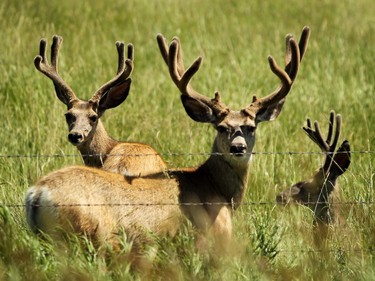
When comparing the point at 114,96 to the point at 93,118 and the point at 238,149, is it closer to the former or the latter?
the point at 93,118

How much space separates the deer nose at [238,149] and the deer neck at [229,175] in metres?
0.17

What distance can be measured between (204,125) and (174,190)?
8.72 ft

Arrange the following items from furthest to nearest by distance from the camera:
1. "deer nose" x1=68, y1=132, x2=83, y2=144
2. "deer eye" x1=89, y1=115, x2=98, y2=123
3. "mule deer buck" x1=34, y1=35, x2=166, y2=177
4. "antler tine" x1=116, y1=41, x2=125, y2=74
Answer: "antler tine" x1=116, y1=41, x2=125, y2=74 < "deer eye" x1=89, y1=115, x2=98, y2=123 < "deer nose" x1=68, y1=132, x2=83, y2=144 < "mule deer buck" x1=34, y1=35, x2=166, y2=177

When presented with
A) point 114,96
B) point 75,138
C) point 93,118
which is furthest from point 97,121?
point 75,138

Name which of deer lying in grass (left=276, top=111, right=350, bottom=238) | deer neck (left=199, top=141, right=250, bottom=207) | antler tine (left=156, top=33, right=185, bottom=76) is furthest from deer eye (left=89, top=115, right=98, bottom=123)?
deer lying in grass (left=276, top=111, right=350, bottom=238)

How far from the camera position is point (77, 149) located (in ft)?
28.5

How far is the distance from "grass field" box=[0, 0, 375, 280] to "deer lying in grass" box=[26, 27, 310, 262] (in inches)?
5.8

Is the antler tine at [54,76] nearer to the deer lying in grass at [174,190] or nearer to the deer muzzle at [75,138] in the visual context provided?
the deer muzzle at [75,138]

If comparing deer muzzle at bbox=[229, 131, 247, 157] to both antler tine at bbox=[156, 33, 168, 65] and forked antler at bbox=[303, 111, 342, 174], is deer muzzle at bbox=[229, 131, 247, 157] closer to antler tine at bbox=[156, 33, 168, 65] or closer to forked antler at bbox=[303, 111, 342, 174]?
antler tine at bbox=[156, 33, 168, 65]

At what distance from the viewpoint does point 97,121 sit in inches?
334

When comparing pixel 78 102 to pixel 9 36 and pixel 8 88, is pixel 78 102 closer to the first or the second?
pixel 8 88

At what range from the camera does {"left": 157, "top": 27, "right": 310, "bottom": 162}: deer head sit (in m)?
7.27

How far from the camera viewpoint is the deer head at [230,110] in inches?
286

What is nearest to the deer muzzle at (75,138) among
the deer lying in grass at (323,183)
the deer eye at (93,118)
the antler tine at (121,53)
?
the deer eye at (93,118)
